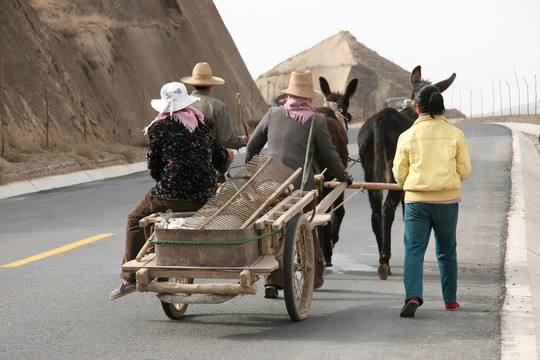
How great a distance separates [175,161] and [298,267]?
1.38 meters

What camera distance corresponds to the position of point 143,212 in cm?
682

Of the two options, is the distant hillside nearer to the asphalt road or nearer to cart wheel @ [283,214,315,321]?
the asphalt road

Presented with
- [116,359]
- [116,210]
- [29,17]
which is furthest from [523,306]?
[29,17]

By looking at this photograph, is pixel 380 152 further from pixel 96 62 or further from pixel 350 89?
pixel 96 62

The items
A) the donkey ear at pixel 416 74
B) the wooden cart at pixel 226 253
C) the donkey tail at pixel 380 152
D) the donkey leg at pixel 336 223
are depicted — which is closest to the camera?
the wooden cart at pixel 226 253

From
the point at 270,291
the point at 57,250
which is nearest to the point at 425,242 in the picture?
the point at 270,291

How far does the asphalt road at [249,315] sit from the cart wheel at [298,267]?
163 millimetres

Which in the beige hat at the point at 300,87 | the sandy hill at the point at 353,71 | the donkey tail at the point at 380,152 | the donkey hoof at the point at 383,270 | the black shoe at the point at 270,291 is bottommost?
the sandy hill at the point at 353,71

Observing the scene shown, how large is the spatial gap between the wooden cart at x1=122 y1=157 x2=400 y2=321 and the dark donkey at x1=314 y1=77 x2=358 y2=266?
6.37 ft

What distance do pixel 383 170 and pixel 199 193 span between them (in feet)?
10.2

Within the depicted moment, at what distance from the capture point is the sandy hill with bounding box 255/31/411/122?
117000mm

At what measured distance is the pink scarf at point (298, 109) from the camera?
7.63 metres

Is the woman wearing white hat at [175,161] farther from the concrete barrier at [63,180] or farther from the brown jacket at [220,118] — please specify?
the concrete barrier at [63,180]

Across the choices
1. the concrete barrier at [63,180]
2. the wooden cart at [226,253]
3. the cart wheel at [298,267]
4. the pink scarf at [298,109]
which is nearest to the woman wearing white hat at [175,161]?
the wooden cart at [226,253]
